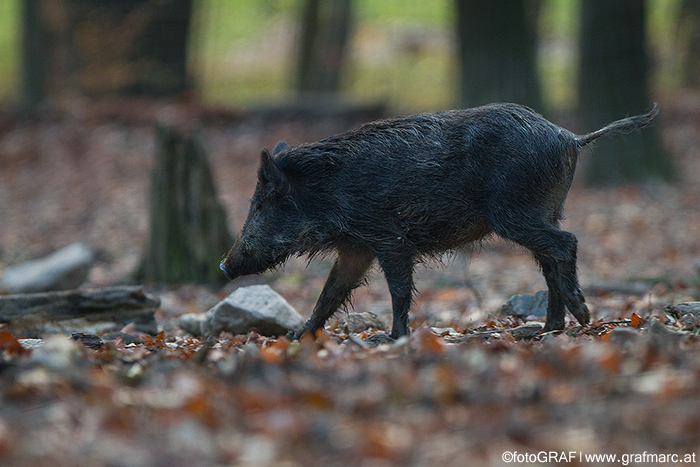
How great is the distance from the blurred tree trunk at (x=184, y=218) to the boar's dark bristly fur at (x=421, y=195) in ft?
10.3

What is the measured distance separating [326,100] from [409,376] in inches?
527

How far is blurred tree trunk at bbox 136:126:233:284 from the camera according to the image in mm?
8375

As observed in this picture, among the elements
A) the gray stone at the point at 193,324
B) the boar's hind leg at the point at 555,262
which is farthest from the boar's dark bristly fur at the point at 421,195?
the gray stone at the point at 193,324

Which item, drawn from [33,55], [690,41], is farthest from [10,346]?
[690,41]

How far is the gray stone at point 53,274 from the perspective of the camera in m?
7.60

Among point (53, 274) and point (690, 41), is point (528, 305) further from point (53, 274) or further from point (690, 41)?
point (690, 41)

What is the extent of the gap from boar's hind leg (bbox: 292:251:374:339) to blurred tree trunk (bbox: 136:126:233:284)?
10.5 feet

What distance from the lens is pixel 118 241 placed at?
10.8 meters

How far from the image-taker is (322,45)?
857 inches

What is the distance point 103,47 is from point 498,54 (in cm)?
877

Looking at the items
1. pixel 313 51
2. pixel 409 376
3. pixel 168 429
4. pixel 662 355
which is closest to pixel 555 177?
pixel 662 355

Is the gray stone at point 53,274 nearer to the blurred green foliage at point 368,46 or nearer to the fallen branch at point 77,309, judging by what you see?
the fallen branch at point 77,309

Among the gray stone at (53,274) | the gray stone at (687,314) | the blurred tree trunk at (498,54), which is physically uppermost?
the blurred tree trunk at (498,54)

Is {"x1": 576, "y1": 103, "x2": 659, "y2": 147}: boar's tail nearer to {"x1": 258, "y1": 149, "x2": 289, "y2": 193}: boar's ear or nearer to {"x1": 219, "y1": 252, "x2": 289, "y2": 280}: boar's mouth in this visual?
{"x1": 258, "y1": 149, "x2": 289, "y2": 193}: boar's ear
